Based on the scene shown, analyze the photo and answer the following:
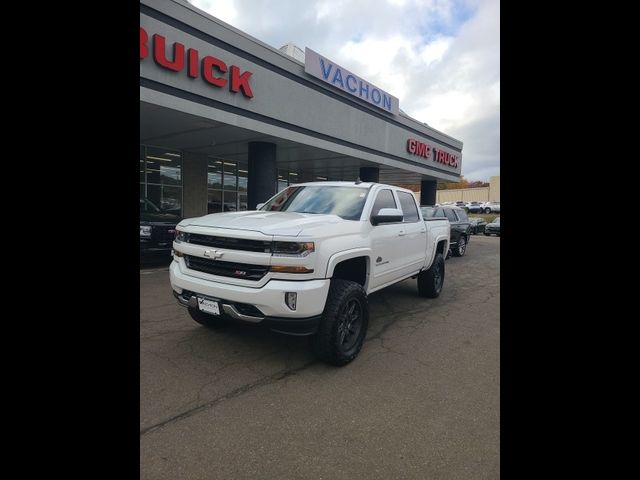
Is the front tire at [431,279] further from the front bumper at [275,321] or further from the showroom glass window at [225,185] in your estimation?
the showroom glass window at [225,185]

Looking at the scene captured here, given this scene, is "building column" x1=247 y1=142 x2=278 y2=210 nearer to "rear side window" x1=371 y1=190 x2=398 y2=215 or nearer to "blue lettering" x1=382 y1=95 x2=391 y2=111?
"blue lettering" x1=382 y1=95 x2=391 y2=111

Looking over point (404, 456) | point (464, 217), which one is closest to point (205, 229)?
point (404, 456)

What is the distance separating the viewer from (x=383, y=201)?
4918 millimetres

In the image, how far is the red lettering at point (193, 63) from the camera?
8.88 m

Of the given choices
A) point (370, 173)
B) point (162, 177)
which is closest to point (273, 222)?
point (162, 177)

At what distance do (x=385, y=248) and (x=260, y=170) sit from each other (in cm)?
865

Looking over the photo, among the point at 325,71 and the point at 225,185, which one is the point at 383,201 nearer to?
the point at 325,71

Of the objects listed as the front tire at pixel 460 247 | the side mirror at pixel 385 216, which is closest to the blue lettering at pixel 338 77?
the front tire at pixel 460 247

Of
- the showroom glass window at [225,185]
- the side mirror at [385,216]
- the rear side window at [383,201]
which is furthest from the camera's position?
the showroom glass window at [225,185]

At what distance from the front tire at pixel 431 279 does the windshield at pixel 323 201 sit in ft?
8.12

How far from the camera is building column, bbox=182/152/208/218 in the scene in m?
14.7

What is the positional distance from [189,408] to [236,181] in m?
15.1

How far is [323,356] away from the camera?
3.53 m
